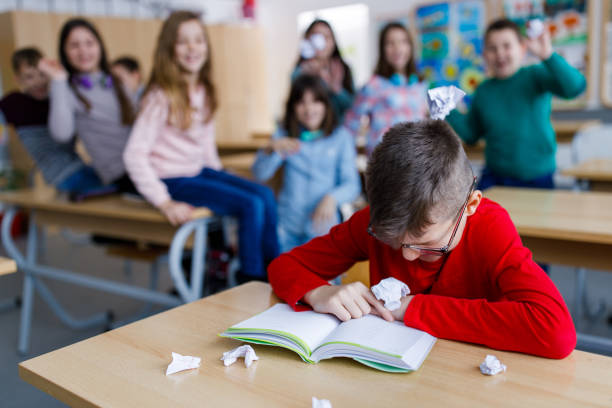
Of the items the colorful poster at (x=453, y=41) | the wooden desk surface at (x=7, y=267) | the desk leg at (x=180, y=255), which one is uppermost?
the colorful poster at (x=453, y=41)

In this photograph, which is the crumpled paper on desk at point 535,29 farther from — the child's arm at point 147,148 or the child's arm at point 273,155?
the child's arm at point 147,148

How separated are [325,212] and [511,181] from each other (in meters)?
0.81

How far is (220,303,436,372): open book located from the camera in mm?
690

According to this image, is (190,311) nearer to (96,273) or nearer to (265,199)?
(265,199)

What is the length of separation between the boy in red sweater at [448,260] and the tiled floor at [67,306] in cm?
155

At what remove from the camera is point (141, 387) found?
67 cm

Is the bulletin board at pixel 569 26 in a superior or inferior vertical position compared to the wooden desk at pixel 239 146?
superior

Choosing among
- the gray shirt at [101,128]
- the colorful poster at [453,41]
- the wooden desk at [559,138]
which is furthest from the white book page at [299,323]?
the colorful poster at [453,41]

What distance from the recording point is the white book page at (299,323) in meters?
0.76

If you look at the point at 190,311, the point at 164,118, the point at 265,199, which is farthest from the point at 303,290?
the point at 164,118

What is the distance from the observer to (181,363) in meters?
0.71

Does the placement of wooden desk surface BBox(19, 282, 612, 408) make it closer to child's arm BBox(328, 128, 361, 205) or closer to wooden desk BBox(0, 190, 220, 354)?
wooden desk BBox(0, 190, 220, 354)

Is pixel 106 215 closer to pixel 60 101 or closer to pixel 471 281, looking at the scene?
pixel 60 101

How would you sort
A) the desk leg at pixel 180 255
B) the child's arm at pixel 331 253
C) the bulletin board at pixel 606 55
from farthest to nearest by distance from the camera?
1. the bulletin board at pixel 606 55
2. the desk leg at pixel 180 255
3. the child's arm at pixel 331 253
